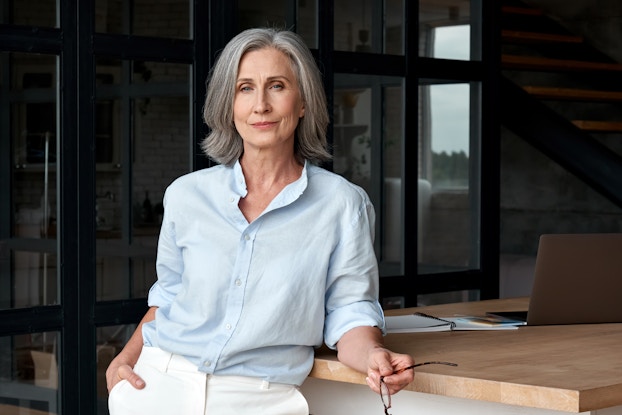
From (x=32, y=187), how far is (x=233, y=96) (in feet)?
4.64

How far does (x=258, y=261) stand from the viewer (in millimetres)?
2525

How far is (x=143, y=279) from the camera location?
4.12 m

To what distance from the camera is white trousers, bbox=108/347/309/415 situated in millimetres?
2477

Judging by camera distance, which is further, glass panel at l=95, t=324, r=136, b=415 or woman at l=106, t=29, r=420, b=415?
glass panel at l=95, t=324, r=136, b=415

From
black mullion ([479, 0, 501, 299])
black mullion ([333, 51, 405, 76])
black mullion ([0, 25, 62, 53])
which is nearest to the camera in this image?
black mullion ([0, 25, 62, 53])

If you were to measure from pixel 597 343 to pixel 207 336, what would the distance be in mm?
1013

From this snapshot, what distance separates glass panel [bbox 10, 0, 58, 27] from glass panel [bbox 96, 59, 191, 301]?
0.23m

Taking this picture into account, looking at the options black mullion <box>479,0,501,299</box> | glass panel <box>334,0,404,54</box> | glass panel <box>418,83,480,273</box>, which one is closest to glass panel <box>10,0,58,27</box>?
glass panel <box>334,0,404,54</box>

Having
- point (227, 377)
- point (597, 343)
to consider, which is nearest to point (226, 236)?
point (227, 377)

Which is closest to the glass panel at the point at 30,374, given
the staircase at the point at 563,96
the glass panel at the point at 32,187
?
the glass panel at the point at 32,187

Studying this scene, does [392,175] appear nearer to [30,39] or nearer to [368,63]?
[368,63]

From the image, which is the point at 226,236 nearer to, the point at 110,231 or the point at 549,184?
the point at 110,231

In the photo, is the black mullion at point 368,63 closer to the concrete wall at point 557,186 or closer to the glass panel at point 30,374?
the glass panel at point 30,374

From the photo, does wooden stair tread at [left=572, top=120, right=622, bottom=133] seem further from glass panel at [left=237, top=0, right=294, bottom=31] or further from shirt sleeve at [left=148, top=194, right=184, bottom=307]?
shirt sleeve at [left=148, top=194, right=184, bottom=307]
